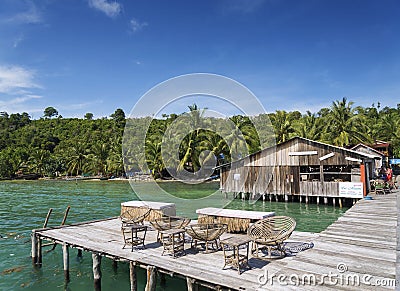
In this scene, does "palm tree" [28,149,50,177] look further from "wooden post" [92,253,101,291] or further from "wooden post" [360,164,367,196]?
"wooden post" [92,253,101,291]

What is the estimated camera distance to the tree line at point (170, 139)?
39844mm

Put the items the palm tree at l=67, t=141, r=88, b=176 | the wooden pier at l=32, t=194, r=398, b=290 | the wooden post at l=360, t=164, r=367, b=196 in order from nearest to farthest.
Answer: the wooden pier at l=32, t=194, r=398, b=290, the wooden post at l=360, t=164, r=367, b=196, the palm tree at l=67, t=141, r=88, b=176

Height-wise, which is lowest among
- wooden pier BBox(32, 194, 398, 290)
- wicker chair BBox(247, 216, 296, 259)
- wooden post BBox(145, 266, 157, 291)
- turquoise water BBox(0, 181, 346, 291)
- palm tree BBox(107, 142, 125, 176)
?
turquoise water BBox(0, 181, 346, 291)

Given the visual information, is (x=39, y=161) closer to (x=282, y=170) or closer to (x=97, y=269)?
(x=282, y=170)

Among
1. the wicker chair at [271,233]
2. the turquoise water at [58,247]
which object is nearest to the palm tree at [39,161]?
the turquoise water at [58,247]

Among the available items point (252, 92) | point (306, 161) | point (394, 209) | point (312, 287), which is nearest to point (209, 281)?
point (312, 287)

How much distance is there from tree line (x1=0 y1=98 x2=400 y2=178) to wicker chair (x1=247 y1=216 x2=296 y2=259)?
15455 mm

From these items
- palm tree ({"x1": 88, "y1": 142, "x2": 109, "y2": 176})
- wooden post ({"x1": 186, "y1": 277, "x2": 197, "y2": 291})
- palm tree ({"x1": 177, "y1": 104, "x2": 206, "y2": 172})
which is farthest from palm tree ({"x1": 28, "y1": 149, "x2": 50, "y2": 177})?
wooden post ({"x1": 186, "y1": 277, "x2": 197, "y2": 291})

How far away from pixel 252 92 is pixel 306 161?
12.7m

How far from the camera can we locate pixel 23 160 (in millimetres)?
61844

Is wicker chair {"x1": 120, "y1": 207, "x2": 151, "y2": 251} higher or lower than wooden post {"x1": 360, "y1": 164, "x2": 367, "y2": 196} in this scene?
lower

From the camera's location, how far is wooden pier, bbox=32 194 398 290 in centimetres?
559

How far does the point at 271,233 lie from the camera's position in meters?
7.90

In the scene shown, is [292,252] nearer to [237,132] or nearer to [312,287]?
[312,287]
